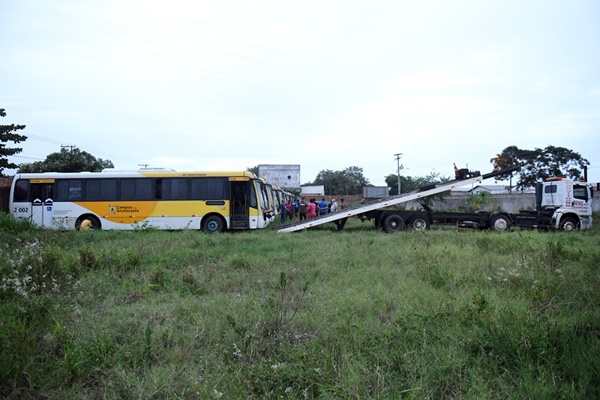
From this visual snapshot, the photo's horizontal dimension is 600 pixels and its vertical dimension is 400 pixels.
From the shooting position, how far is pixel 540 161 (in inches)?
1758

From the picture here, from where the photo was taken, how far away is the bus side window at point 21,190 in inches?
586

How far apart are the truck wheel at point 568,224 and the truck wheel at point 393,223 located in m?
6.23

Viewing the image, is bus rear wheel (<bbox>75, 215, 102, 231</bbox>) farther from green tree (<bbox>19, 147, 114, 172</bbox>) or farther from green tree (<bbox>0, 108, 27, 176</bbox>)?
green tree (<bbox>19, 147, 114, 172</bbox>)

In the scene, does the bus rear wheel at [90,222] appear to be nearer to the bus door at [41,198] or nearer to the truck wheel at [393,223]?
the bus door at [41,198]

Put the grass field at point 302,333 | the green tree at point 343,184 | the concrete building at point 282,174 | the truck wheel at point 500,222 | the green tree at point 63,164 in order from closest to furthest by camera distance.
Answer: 1. the grass field at point 302,333
2. the truck wheel at point 500,222
3. the green tree at point 63,164
4. the concrete building at point 282,174
5. the green tree at point 343,184

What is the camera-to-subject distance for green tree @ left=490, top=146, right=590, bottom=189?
41.6 m

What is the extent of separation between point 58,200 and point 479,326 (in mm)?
15734

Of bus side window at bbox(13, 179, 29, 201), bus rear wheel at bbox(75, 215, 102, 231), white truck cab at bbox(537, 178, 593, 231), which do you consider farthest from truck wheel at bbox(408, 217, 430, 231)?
bus side window at bbox(13, 179, 29, 201)

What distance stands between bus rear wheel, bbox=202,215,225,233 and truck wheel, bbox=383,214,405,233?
6455 millimetres

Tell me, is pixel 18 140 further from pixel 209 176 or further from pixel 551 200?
pixel 551 200

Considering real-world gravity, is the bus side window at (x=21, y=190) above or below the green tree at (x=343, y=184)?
below

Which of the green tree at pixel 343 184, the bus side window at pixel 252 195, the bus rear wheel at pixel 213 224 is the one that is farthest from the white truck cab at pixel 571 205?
the green tree at pixel 343 184

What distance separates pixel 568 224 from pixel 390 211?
271 inches

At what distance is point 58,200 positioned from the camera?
14992 mm
